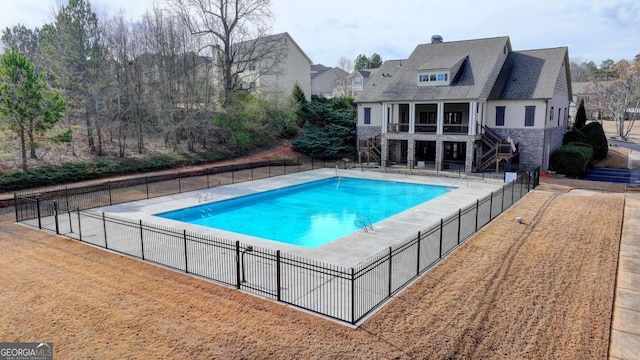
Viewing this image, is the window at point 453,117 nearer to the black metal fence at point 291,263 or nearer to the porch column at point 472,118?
the porch column at point 472,118

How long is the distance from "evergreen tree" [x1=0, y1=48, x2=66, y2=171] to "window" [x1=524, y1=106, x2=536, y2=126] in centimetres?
2997

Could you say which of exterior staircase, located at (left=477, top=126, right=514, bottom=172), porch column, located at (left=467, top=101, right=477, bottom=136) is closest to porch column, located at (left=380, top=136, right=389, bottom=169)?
porch column, located at (left=467, top=101, right=477, bottom=136)

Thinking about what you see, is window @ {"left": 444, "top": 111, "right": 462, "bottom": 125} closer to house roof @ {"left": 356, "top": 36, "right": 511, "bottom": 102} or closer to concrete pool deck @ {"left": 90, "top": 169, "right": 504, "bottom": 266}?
house roof @ {"left": 356, "top": 36, "right": 511, "bottom": 102}

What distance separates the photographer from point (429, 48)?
3559cm

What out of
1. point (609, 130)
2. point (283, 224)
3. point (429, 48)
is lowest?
point (283, 224)

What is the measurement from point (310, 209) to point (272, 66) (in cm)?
2230

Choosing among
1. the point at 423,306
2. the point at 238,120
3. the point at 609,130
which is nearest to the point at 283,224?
the point at 423,306

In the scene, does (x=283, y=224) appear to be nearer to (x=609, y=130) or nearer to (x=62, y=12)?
(x=62, y=12)

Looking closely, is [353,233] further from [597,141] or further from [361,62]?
[361,62]

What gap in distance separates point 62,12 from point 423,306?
30.0 meters

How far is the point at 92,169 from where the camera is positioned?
2611 centimetres

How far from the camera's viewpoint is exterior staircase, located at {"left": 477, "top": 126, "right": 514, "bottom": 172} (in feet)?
94.0

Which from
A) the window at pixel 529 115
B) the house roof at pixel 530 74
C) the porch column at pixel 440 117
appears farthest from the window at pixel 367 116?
the window at pixel 529 115

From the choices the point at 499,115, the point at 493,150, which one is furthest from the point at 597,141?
the point at 493,150
